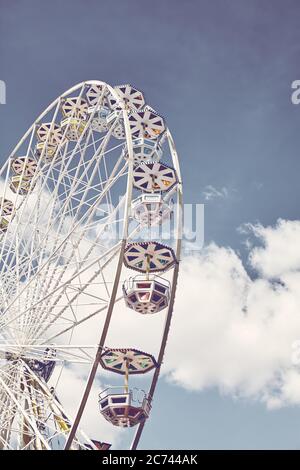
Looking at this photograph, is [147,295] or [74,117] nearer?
[147,295]

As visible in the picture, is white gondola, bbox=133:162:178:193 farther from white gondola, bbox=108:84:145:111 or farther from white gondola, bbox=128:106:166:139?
white gondola, bbox=108:84:145:111

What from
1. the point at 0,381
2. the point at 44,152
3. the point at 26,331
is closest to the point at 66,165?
the point at 44,152

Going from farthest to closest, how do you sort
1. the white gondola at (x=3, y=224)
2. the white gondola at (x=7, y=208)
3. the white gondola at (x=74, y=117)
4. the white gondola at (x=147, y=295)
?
the white gondola at (x=7, y=208), the white gondola at (x=3, y=224), the white gondola at (x=74, y=117), the white gondola at (x=147, y=295)

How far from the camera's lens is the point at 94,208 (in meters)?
23.1

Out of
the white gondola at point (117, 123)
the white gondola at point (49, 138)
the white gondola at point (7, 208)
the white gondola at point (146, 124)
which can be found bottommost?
the white gondola at point (7, 208)

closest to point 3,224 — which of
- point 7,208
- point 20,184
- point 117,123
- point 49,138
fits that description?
point 7,208

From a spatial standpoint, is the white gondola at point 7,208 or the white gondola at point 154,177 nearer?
the white gondola at point 154,177

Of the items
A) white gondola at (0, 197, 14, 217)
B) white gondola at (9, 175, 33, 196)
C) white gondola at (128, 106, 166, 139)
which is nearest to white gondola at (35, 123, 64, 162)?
white gondola at (9, 175, 33, 196)

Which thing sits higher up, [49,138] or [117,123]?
[49,138]

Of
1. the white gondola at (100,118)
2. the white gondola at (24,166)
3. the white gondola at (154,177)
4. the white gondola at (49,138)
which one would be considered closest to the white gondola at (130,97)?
the white gondola at (100,118)

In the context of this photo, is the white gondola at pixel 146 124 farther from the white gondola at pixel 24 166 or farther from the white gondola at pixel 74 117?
the white gondola at pixel 24 166

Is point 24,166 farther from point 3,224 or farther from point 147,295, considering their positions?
point 147,295

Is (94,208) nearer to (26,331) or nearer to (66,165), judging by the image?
(66,165)
